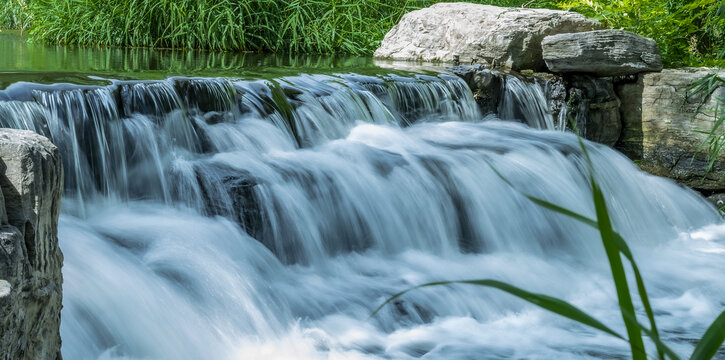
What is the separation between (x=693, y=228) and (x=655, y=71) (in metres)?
1.36

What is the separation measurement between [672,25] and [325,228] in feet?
13.4

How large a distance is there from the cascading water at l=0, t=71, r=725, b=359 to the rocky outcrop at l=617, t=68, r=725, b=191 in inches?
23.1

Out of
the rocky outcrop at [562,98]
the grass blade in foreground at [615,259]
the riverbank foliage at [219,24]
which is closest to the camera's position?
the grass blade in foreground at [615,259]

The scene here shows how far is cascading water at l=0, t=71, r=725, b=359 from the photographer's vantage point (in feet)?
8.95

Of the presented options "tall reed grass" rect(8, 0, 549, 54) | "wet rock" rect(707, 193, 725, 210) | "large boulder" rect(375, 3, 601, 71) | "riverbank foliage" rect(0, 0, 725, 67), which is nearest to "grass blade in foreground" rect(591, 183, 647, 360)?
"wet rock" rect(707, 193, 725, 210)

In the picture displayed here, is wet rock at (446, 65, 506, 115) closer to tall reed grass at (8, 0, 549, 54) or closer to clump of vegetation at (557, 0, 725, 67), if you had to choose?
clump of vegetation at (557, 0, 725, 67)

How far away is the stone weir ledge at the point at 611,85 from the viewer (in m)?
5.58

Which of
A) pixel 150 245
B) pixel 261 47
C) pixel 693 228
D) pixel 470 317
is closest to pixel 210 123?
pixel 150 245

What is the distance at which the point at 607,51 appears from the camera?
18.4 feet

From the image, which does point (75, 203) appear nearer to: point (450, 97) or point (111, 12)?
point (450, 97)

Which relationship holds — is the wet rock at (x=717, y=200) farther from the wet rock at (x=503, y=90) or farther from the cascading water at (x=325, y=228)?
the wet rock at (x=503, y=90)

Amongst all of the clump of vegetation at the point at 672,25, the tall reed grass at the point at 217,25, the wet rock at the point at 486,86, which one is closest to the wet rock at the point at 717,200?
the clump of vegetation at the point at 672,25

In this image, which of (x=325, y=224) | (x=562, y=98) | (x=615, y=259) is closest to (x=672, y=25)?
(x=562, y=98)

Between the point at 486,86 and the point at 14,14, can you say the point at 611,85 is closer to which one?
the point at 486,86
